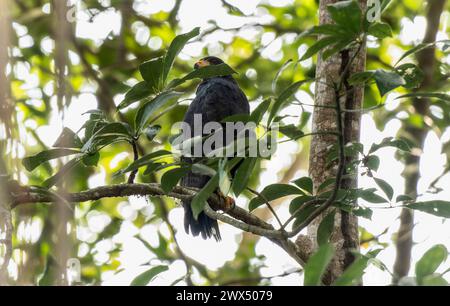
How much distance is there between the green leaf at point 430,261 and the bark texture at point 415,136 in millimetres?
2647

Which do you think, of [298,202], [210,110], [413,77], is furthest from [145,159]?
[210,110]

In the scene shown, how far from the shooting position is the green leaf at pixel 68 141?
2.13m

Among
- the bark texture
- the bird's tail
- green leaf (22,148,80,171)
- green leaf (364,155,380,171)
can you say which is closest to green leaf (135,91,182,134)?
green leaf (22,148,80,171)

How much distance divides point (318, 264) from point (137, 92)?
103 centimetres

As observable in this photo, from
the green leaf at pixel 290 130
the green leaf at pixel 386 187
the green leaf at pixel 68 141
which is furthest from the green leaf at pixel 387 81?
the green leaf at pixel 68 141

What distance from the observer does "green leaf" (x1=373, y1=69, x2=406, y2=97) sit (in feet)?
5.92

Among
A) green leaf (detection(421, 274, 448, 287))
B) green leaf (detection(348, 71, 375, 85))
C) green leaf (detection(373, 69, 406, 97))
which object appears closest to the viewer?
green leaf (detection(421, 274, 448, 287))

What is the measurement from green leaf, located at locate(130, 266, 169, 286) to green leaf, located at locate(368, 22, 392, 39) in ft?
3.03

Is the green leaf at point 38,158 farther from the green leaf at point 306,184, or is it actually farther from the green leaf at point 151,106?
the green leaf at point 306,184

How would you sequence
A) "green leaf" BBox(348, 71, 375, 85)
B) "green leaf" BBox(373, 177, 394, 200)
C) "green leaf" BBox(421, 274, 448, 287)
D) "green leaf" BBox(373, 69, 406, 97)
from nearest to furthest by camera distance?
"green leaf" BBox(421, 274, 448, 287) → "green leaf" BBox(373, 69, 406, 97) → "green leaf" BBox(348, 71, 375, 85) → "green leaf" BBox(373, 177, 394, 200)

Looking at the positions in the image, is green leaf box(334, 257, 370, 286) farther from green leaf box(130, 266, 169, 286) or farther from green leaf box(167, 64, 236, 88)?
green leaf box(167, 64, 236, 88)

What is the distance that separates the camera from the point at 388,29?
1966 mm

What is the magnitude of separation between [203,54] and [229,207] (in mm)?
3423
